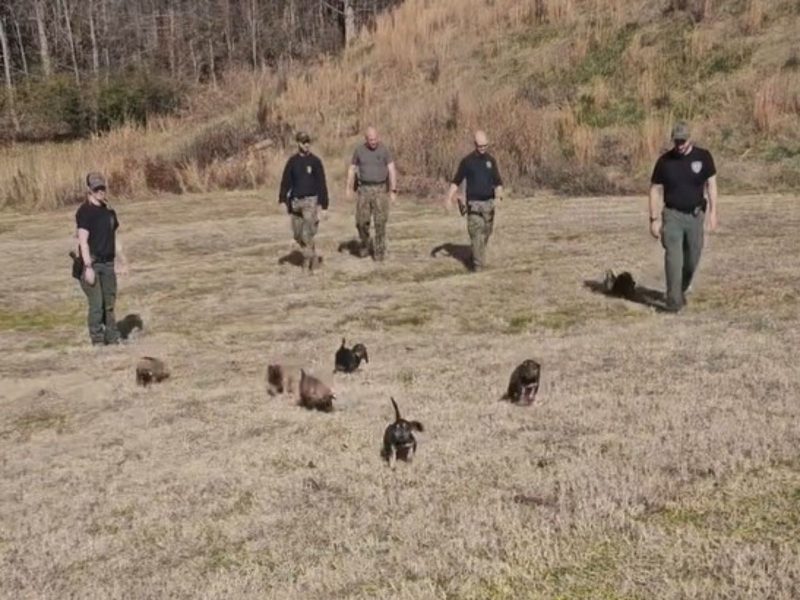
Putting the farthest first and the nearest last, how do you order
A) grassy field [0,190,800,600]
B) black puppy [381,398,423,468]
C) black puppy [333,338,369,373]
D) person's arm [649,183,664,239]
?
person's arm [649,183,664,239], black puppy [333,338,369,373], black puppy [381,398,423,468], grassy field [0,190,800,600]

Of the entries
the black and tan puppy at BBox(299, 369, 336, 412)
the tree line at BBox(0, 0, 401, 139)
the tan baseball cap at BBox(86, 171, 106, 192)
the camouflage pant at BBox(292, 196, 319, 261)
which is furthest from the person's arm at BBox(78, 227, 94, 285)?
the tree line at BBox(0, 0, 401, 139)

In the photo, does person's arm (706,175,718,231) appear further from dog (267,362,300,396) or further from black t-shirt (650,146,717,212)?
dog (267,362,300,396)

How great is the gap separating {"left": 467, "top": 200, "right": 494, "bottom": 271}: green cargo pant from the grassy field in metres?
0.46

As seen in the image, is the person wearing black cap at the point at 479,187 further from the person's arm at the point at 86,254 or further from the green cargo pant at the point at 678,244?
the person's arm at the point at 86,254

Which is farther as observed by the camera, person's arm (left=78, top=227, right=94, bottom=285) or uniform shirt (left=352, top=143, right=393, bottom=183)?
uniform shirt (left=352, top=143, right=393, bottom=183)

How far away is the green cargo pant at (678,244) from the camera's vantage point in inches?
405

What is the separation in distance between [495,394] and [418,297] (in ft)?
14.5

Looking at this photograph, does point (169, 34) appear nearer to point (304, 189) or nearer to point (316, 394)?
point (304, 189)

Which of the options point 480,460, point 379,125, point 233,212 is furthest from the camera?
point 379,125

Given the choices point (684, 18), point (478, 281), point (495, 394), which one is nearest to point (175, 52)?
point (684, 18)

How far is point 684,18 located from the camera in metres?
26.8

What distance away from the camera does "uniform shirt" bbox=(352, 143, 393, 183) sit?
13.7 metres

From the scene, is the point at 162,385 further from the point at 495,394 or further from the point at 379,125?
the point at 379,125

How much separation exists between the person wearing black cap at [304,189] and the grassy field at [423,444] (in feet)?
3.41
